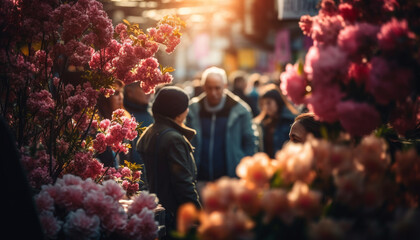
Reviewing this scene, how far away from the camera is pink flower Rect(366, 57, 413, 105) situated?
1829 millimetres

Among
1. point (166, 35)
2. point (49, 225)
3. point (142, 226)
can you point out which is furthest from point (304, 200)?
point (166, 35)

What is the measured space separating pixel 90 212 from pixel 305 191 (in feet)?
4.46

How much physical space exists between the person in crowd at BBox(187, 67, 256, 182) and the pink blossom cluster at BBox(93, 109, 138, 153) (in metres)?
2.96

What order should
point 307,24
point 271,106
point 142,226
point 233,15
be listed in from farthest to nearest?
point 233,15 → point 271,106 → point 142,226 → point 307,24

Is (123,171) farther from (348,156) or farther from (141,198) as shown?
(348,156)

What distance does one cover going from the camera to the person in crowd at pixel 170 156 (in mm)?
4375

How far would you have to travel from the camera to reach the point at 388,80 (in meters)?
1.85

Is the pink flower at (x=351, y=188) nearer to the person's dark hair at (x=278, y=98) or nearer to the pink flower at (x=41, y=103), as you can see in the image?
the pink flower at (x=41, y=103)

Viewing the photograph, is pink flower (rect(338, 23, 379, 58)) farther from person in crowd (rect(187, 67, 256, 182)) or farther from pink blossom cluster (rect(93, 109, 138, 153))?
person in crowd (rect(187, 67, 256, 182))

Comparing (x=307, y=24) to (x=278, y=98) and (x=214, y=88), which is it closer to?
(x=214, y=88)

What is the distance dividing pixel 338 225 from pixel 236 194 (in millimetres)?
354

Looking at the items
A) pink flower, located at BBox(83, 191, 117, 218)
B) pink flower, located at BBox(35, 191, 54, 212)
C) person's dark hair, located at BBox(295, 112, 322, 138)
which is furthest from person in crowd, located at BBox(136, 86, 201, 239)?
pink flower, located at BBox(35, 191, 54, 212)

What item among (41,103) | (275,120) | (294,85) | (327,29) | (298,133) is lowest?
(275,120)

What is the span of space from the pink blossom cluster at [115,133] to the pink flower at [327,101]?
176 cm
